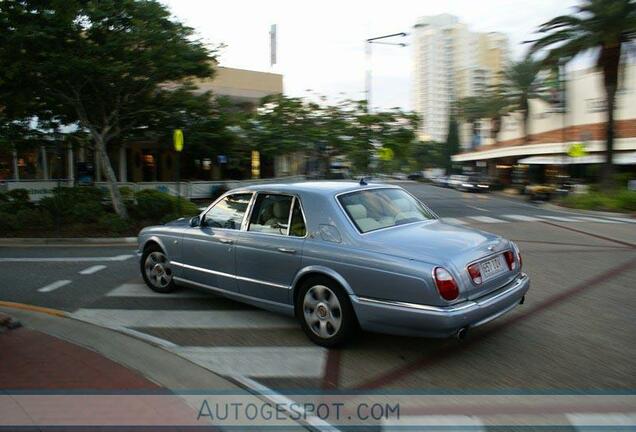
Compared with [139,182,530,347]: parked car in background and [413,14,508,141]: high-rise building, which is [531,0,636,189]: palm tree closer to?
[139,182,530,347]: parked car in background

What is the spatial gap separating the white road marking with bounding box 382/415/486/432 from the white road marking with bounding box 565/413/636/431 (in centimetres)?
63

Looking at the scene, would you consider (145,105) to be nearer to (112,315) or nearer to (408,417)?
(112,315)

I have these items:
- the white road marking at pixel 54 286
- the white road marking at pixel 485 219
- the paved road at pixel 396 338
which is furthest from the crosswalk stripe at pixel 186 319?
the white road marking at pixel 485 219

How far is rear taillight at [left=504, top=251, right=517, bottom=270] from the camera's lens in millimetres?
5121

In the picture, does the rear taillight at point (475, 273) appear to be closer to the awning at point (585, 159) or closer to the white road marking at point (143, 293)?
the white road marking at point (143, 293)

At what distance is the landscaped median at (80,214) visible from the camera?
14.0 m

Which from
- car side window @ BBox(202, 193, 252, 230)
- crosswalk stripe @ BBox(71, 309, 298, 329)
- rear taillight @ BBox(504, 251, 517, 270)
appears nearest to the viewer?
rear taillight @ BBox(504, 251, 517, 270)

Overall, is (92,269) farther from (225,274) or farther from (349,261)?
(349,261)

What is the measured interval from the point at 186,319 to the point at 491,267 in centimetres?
335

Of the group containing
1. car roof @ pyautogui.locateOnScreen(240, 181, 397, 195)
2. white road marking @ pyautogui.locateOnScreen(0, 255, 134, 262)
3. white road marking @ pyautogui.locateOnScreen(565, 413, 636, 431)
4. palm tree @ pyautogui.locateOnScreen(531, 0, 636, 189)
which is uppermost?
palm tree @ pyautogui.locateOnScreen(531, 0, 636, 189)

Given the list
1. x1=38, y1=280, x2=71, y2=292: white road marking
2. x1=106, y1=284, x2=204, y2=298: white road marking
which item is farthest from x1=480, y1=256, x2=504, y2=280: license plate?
x1=38, y1=280, x2=71, y2=292: white road marking

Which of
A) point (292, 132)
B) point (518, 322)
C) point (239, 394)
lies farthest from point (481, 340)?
point (292, 132)

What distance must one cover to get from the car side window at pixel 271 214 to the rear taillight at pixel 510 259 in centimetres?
214

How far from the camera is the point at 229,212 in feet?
20.3
